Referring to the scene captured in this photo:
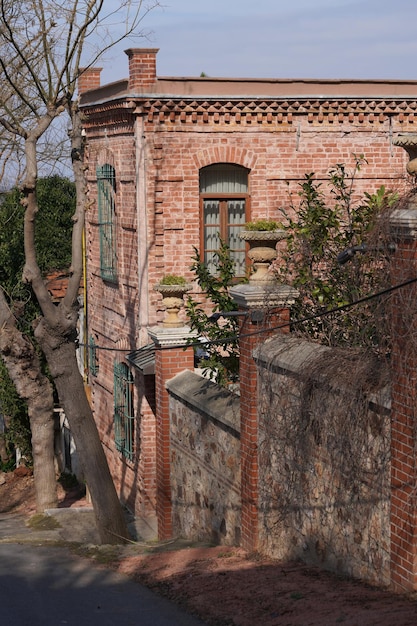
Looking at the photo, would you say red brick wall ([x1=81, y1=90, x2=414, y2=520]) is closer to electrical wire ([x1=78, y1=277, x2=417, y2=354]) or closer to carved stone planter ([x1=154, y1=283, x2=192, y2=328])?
carved stone planter ([x1=154, y1=283, x2=192, y2=328])

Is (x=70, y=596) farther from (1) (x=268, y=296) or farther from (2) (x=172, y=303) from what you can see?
(2) (x=172, y=303)

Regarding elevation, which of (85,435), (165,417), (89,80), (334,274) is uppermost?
(89,80)

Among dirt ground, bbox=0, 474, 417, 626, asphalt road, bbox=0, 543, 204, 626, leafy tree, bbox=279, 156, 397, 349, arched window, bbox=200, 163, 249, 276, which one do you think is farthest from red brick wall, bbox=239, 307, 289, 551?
arched window, bbox=200, 163, 249, 276

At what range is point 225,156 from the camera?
699 inches

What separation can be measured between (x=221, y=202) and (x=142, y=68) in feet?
8.96

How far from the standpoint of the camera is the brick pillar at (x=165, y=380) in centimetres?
1498

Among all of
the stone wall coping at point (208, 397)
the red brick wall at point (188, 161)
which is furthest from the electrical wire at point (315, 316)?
the red brick wall at point (188, 161)

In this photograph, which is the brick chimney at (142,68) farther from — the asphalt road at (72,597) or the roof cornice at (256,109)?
the asphalt road at (72,597)

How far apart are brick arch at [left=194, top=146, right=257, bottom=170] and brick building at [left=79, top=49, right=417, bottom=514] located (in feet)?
0.06

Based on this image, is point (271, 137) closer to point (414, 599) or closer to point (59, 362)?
point (59, 362)

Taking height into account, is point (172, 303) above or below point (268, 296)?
below

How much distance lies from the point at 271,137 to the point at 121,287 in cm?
399

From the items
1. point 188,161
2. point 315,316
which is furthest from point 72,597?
point 188,161

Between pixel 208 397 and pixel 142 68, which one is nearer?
pixel 208 397
